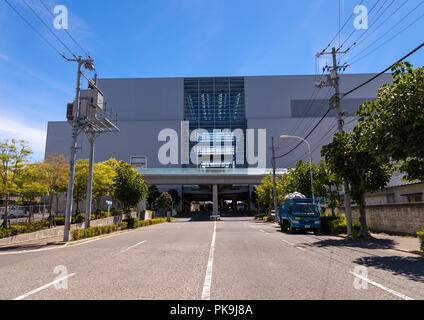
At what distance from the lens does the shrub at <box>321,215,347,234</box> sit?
59.8 feet

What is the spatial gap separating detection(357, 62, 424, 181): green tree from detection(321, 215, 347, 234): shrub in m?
8.20

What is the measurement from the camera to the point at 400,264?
8219mm

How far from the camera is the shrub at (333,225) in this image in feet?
59.8

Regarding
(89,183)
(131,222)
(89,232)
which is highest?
(89,183)

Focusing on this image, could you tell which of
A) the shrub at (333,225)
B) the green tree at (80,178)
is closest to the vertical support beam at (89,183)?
the green tree at (80,178)

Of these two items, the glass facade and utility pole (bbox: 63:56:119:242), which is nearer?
utility pole (bbox: 63:56:119:242)

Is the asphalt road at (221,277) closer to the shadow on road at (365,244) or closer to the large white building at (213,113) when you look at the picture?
the shadow on road at (365,244)

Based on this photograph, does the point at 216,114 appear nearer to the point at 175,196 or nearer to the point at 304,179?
the point at 175,196

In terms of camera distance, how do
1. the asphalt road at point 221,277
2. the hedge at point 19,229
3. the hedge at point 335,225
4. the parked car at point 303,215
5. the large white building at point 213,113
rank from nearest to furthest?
1. the asphalt road at point 221,277
2. the hedge at point 19,229
3. the hedge at point 335,225
4. the parked car at point 303,215
5. the large white building at point 213,113

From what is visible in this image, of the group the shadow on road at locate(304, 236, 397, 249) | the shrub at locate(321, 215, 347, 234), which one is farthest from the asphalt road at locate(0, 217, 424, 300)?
the shrub at locate(321, 215, 347, 234)

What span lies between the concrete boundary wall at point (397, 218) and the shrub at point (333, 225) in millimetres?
2375

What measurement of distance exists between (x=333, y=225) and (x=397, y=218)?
3.79m

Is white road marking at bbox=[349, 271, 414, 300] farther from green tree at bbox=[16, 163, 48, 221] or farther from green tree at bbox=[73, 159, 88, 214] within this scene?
green tree at bbox=[73, 159, 88, 214]

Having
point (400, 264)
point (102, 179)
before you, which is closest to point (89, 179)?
point (102, 179)
